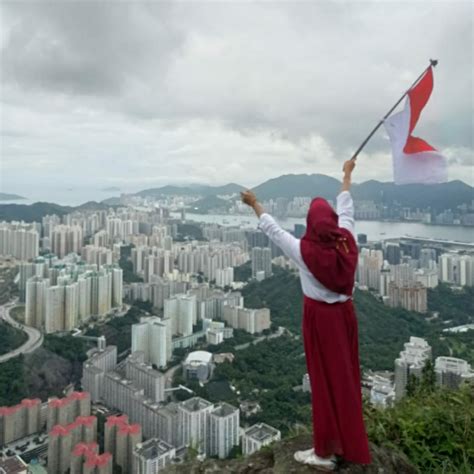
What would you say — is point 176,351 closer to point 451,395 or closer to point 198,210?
point 451,395

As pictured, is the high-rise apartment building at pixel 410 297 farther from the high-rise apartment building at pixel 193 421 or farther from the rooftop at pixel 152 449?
the rooftop at pixel 152 449

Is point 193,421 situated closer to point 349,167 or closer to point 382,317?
point 349,167

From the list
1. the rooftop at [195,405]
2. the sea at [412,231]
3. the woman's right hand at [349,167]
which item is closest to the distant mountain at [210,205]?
the sea at [412,231]

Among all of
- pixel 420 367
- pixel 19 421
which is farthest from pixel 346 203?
pixel 19 421

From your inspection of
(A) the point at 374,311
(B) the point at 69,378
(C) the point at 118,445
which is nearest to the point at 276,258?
(A) the point at 374,311

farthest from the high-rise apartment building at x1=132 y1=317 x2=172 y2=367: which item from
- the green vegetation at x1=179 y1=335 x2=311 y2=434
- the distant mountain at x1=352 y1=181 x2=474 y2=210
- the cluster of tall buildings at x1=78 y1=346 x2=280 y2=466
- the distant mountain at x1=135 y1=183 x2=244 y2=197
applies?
the distant mountain at x1=135 y1=183 x2=244 y2=197

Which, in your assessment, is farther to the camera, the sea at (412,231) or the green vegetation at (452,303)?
the sea at (412,231)
